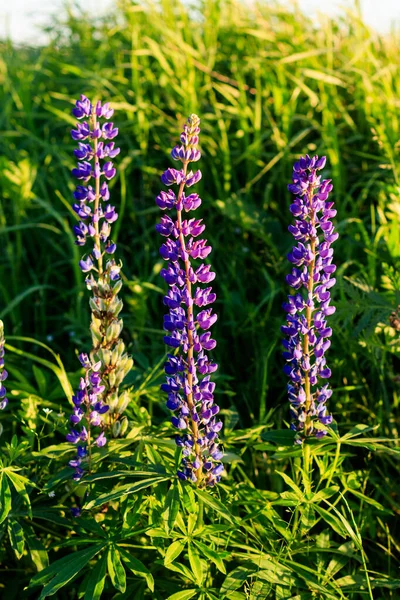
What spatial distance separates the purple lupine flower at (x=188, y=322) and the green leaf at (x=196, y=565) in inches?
7.6

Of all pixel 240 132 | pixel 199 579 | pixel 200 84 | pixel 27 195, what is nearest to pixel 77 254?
pixel 27 195

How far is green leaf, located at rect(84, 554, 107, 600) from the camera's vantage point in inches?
76.4

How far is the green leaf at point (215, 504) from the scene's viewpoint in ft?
6.49

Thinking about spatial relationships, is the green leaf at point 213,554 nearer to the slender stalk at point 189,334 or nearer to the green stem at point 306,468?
the slender stalk at point 189,334

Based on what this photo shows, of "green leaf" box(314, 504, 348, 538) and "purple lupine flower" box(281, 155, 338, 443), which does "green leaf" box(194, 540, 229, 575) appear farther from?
"purple lupine flower" box(281, 155, 338, 443)

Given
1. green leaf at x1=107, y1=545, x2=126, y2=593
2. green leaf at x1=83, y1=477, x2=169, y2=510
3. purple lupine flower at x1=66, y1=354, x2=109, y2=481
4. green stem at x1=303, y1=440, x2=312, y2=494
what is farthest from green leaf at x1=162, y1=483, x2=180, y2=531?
green stem at x1=303, y1=440, x2=312, y2=494

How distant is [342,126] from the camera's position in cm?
436

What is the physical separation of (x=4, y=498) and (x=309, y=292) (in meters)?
1.05

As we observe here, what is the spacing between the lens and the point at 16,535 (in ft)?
6.97

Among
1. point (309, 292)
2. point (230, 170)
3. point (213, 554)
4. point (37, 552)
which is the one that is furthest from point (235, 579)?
point (230, 170)

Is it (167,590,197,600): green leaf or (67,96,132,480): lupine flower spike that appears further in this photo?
(67,96,132,480): lupine flower spike

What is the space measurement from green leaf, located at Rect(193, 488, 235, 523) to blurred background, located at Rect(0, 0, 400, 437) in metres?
0.50

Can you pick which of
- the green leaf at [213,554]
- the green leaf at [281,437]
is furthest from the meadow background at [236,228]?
the green leaf at [213,554]

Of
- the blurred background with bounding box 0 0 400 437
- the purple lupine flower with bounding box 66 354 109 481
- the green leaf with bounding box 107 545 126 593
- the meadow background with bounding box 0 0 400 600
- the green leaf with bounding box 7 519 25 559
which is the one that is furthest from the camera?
the blurred background with bounding box 0 0 400 437
